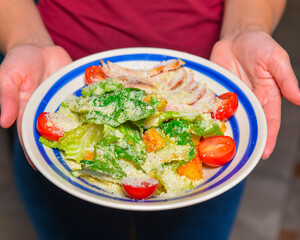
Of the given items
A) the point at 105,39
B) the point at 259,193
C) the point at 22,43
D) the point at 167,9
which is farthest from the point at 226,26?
the point at 259,193

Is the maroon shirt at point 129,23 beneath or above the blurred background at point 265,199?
above

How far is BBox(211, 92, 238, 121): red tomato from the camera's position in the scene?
190 cm

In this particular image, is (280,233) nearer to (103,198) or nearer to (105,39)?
(105,39)

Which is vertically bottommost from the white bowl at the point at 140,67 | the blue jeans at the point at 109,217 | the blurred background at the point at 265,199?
the blurred background at the point at 265,199

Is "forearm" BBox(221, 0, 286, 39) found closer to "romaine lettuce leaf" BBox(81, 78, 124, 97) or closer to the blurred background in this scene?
"romaine lettuce leaf" BBox(81, 78, 124, 97)

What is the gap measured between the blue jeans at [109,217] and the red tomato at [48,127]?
0.68 m

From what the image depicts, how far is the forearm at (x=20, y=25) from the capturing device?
2.37 metres

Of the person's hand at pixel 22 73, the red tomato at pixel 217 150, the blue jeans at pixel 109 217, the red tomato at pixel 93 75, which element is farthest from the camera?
the blue jeans at pixel 109 217

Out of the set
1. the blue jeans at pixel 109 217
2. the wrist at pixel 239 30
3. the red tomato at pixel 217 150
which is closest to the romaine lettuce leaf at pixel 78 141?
the red tomato at pixel 217 150

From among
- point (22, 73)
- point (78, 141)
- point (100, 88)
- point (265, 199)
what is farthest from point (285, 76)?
point (265, 199)

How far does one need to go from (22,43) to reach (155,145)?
1102mm

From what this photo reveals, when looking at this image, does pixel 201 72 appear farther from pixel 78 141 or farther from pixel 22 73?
pixel 22 73

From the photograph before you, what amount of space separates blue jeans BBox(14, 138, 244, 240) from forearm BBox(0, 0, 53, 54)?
678 mm

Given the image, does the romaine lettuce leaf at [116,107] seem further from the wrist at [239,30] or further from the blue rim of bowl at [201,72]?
the wrist at [239,30]
